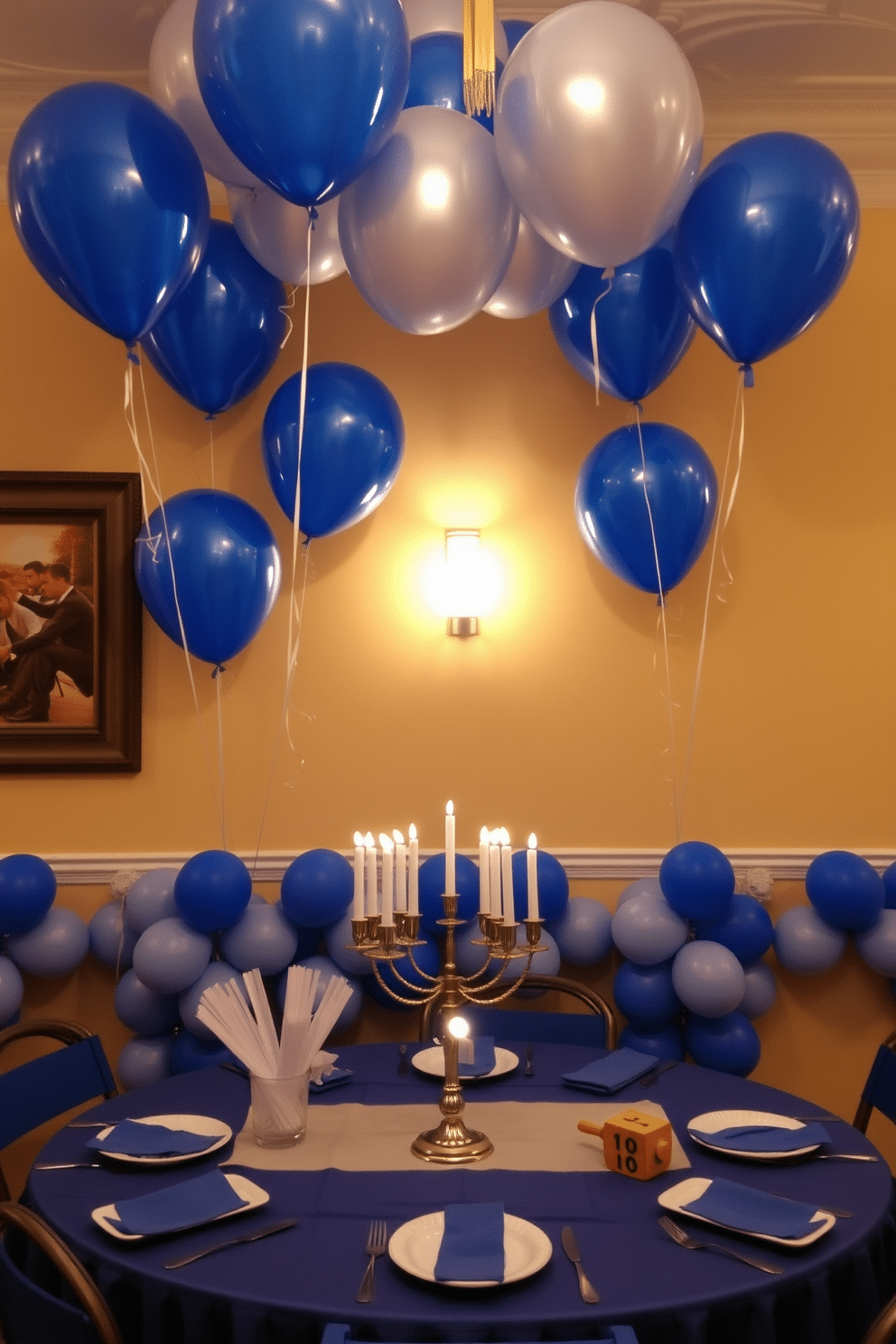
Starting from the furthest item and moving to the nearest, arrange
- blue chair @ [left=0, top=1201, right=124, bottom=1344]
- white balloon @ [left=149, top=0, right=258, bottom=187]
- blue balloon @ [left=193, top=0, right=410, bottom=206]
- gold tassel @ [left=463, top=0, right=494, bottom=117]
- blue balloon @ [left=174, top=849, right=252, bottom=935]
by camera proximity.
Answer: blue balloon @ [left=174, top=849, right=252, bottom=935] → white balloon @ [left=149, top=0, right=258, bottom=187] → gold tassel @ [left=463, top=0, right=494, bottom=117] → blue balloon @ [left=193, top=0, right=410, bottom=206] → blue chair @ [left=0, top=1201, right=124, bottom=1344]

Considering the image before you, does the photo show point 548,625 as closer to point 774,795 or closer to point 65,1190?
point 774,795

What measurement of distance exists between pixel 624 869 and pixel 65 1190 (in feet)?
6.36

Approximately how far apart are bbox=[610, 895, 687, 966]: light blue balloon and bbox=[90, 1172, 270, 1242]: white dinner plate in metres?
1.39

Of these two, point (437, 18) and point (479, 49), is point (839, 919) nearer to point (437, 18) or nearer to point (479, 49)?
point (479, 49)

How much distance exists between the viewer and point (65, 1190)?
1.78 metres

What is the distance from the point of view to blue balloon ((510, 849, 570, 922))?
115 inches

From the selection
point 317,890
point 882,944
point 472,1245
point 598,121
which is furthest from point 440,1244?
point 598,121

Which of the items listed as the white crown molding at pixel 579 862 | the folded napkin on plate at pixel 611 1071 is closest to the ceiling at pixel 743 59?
the white crown molding at pixel 579 862

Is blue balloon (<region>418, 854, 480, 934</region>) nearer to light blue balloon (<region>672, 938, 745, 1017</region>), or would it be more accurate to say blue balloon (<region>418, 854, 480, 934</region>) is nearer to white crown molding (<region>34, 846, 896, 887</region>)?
white crown molding (<region>34, 846, 896, 887</region>)

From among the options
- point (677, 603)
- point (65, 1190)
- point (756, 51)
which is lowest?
point (65, 1190)

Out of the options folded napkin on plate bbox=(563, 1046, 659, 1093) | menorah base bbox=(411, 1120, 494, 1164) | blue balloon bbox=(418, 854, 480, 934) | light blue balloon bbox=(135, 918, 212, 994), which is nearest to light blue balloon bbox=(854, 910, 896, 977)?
folded napkin on plate bbox=(563, 1046, 659, 1093)

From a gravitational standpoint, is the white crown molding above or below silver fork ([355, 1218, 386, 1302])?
above

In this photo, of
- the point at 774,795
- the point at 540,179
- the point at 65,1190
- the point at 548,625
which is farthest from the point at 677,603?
the point at 65,1190

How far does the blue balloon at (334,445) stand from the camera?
9.43 ft
